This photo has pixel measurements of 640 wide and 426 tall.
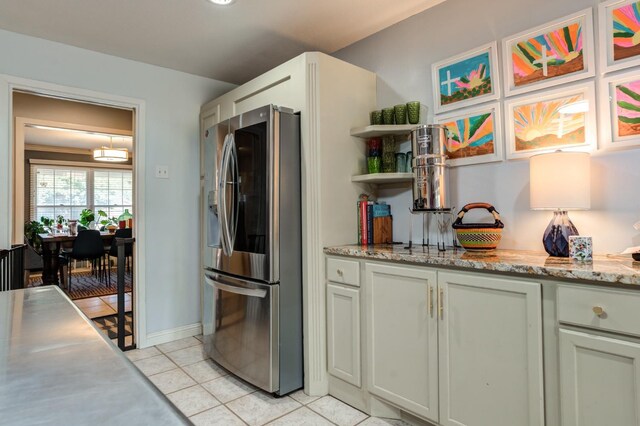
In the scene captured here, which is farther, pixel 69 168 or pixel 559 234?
pixel 69 168

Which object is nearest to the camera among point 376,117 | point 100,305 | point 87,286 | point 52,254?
point 376,117

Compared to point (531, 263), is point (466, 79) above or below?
above

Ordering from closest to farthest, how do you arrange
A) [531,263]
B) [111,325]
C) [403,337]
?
[531,263] < [403,337] < [111,325]

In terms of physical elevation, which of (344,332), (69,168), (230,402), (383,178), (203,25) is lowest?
(230,402)

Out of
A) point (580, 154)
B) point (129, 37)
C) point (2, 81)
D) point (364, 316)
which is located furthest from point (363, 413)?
point (2, 81)

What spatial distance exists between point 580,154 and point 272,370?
1.95 meters

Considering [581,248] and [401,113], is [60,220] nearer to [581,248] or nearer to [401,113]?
[401,113]

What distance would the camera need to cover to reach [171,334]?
3.17m

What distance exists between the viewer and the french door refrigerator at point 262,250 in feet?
7.09

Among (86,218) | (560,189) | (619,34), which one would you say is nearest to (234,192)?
(560,189)

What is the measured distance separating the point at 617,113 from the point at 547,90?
33 cm

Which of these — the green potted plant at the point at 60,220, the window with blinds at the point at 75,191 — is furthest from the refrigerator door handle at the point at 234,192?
the green potted plant at the point at 60,220

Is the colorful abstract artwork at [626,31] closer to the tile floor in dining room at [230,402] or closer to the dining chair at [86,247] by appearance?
the tile floor in dining room at [230,402]

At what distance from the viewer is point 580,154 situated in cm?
162
